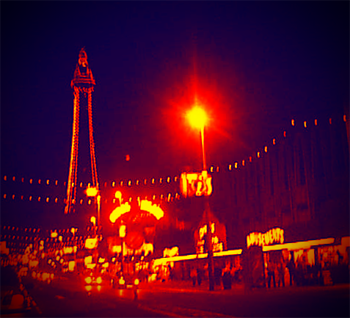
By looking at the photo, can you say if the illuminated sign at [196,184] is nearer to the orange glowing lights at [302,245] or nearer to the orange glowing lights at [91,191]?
the orange glowing lights at [302,245]

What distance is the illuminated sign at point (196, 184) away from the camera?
2823 cm

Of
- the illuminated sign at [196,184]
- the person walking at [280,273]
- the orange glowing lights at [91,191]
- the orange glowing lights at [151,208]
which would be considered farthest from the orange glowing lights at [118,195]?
the person walking at [280,273]

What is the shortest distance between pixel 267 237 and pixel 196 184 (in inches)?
479

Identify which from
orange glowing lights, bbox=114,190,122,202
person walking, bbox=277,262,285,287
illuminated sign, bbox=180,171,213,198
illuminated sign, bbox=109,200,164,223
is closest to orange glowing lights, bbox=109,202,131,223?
illuminated sign, bbox=109,200,164,223

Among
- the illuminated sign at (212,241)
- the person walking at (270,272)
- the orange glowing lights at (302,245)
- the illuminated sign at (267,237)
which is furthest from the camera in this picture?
the illuminated sign at (212,241)

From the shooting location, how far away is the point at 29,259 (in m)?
116

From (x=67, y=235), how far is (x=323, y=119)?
212 ft

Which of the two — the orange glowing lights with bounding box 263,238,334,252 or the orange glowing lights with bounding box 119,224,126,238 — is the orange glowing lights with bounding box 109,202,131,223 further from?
the orange glowing lights with bounding box 263,238,334,252

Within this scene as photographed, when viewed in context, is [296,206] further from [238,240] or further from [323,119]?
[238,240]

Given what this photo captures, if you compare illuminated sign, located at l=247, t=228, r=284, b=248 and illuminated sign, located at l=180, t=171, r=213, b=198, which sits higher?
illuminated sign, located at l=180, t=171, r=213, b=198

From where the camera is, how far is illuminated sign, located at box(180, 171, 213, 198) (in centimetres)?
2823

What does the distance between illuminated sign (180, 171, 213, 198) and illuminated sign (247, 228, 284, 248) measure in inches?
340

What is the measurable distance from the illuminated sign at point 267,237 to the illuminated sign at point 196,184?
28.3 ft

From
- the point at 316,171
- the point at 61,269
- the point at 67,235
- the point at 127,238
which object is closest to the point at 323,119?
the point at 316,171
